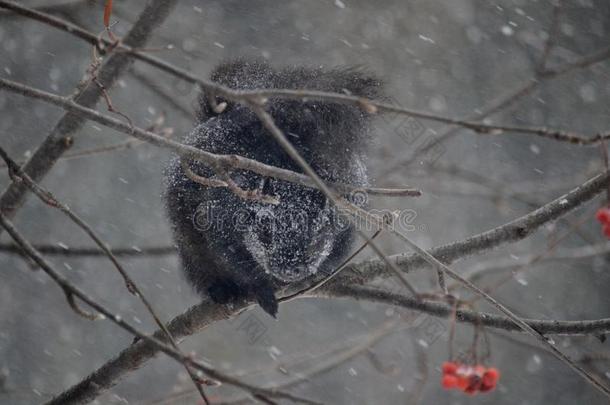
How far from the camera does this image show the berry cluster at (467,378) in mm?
1842

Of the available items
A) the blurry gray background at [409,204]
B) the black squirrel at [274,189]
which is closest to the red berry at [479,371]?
the black squirrel at [274,189]

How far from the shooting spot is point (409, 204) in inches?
262

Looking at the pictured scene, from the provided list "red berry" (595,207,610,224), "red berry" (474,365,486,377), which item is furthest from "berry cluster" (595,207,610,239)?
"red berry" (474,365,486,377)

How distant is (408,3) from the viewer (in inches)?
305

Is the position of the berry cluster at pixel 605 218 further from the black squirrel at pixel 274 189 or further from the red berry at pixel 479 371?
the black squirrel at pixel 274 189

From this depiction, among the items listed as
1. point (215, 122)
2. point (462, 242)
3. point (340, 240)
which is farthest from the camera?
point (340, 240)

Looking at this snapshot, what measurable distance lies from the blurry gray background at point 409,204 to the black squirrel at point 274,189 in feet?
15.0

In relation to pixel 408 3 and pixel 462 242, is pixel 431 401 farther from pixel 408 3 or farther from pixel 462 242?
pixel 462 242

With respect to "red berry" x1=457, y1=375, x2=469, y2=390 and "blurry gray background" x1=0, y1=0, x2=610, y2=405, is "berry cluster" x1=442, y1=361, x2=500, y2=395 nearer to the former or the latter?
"red berry" x1=457, y1=375, x2=469, y2=390

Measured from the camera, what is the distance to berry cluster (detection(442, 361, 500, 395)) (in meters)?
1.84

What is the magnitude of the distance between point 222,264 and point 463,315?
821 millimetres

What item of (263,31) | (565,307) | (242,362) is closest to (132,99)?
(263,31)

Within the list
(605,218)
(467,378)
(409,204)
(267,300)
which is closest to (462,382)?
(467,378)

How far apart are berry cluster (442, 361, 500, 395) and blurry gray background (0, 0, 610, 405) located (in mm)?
5029
